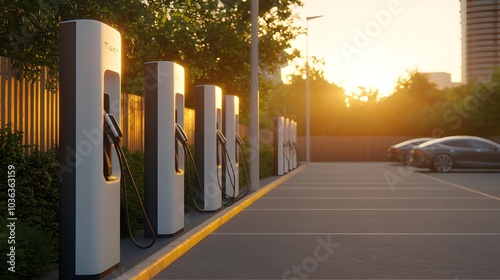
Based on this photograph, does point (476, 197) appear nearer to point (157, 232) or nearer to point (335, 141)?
point (157, 232)

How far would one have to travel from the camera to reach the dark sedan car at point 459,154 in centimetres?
3269

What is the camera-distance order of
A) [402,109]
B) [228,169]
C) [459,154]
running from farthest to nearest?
[402,109] → [459,154] → [228,169]

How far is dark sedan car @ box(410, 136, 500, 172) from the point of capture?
32.7 m

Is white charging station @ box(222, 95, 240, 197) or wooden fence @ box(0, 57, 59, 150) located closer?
wooden fence @ box(0, 57, 59, 150)

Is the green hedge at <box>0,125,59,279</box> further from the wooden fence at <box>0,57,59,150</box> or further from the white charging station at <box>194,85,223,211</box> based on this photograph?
the white charging station at <box>194,85,223,211</box>

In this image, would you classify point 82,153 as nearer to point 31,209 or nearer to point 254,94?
point 31,209

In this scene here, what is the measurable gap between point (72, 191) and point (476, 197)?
1380 centimetres

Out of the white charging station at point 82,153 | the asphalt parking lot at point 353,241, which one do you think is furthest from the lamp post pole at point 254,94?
the white charging station at point 82,153

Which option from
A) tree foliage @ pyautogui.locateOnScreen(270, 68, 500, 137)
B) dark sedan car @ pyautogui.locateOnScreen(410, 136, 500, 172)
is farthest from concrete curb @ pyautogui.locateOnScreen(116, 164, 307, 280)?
tree foliage @ pyautogui.locateOnScreen(270, 68, 500, 137)

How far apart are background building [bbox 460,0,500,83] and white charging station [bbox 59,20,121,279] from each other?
72.0ft

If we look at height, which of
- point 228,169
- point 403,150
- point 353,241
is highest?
point 403,150

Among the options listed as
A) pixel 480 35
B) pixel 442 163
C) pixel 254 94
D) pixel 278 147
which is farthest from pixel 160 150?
pixel 480 35

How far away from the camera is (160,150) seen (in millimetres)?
10430

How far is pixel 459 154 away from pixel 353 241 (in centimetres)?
2309
